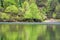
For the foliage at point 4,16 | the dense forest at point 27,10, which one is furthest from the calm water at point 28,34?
the dense forest at point 27,10

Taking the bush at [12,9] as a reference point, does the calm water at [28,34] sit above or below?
below

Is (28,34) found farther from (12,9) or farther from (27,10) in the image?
(27,10)

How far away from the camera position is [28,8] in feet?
305

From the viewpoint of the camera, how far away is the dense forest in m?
85.4

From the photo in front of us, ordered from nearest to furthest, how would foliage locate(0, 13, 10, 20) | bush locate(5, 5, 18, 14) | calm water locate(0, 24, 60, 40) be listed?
calm water locate(0, 24, 60, 40)
foliage locate(0, 13, 10, 20)
bush locate(5, 5, 18, 14)

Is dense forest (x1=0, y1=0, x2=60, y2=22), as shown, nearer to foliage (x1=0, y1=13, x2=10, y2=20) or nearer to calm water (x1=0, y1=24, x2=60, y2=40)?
foliage (x1=0, y1=13, x2=10, y2=20)

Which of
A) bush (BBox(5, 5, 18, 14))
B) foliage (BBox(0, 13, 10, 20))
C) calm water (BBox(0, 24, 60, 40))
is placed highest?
bush (BBox(5, 5, 18, 14))

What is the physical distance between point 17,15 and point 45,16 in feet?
37.6

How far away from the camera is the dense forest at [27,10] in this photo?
85.4 m

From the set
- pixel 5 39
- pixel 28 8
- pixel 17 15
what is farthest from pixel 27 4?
pixel 5 39

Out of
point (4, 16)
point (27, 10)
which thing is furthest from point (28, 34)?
point (27, 10)

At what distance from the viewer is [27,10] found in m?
92.4

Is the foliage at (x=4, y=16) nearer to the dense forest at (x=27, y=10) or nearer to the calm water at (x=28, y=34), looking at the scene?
the dense forest at (x=27, y=10)

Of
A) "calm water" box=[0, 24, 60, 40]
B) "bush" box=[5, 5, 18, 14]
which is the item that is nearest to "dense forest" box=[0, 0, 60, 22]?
"bush" box=[5, 5, 18, 14]
